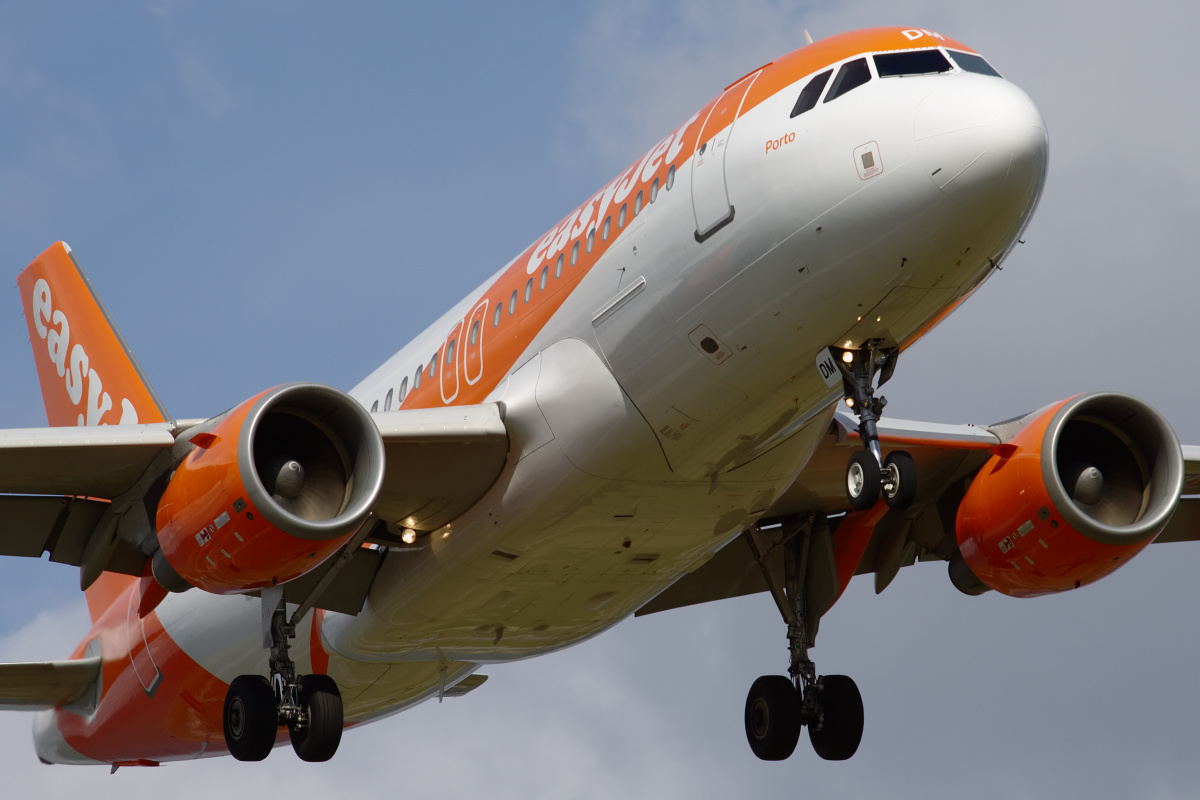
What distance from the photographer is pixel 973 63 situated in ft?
50.1

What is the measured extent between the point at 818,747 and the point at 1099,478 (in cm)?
514

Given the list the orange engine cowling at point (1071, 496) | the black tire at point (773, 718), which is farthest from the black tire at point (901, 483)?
the black tire at point (773, 718)

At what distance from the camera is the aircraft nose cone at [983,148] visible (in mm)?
14188

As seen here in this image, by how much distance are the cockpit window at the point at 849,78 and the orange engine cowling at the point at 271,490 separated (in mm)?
5605

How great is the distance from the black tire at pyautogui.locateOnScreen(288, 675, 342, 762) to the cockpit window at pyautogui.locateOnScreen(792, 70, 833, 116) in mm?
8411

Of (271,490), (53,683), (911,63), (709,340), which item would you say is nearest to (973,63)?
(911,63)

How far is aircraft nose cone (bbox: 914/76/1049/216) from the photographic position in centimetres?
1419

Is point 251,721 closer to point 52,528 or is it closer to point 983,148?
point 52,528

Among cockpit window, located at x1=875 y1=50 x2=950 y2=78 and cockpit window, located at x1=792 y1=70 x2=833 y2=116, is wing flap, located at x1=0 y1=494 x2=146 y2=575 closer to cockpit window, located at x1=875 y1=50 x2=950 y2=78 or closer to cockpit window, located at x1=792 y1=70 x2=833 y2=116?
cockpit window, located at x1=792 y1=70 x2=833 y2=116

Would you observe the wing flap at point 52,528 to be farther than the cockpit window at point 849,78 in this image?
Yes

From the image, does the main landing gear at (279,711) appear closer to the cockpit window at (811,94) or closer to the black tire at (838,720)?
the black tire at (838,720)

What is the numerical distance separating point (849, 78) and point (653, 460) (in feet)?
14.0

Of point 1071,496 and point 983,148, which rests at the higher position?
point 983,148

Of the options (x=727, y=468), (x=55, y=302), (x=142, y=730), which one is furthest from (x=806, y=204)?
(x=55, y=302)
